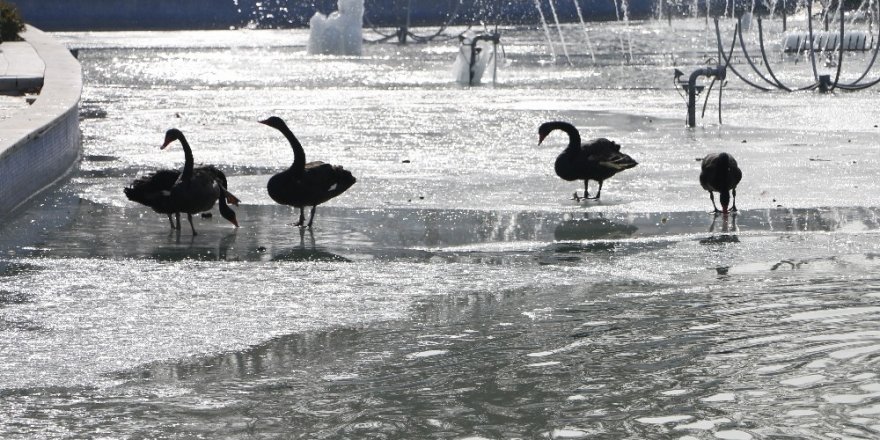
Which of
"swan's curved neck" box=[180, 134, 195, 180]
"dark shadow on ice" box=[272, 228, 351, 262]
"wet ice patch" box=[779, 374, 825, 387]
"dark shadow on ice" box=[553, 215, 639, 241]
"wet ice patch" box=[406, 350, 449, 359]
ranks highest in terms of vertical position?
"swan's curved neck" box=[180, 134, 195, 180]

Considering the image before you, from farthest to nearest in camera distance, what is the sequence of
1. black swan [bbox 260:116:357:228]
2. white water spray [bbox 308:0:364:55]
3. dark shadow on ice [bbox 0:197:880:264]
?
white water spray [bbox 308:0:364:55] → black swan [bbox 260:116:357:228] → dark shadow on ice [bbox 0:197:880:264]

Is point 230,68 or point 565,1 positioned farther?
point 565,1

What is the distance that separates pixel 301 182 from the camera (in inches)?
384

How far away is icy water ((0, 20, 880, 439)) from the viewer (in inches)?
215

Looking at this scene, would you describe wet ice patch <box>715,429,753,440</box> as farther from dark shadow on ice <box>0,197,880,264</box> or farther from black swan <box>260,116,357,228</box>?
black swan <box>260,116,357,228</box>

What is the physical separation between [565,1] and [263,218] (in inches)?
3188

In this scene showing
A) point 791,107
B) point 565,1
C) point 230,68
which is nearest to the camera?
point 791,107

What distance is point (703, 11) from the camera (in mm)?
93062

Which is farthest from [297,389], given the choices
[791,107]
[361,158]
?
[791,107]

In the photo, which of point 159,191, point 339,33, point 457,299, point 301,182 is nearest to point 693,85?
point 301,182

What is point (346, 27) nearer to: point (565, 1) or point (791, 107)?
point (791, 107)

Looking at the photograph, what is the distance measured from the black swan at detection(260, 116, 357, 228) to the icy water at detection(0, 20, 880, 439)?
0.24 meters

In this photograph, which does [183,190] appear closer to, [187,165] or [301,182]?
[187,165]

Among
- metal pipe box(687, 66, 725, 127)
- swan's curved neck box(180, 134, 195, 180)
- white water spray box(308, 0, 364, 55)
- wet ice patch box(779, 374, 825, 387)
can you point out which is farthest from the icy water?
white water spray box(308, 0, 364, 55)
